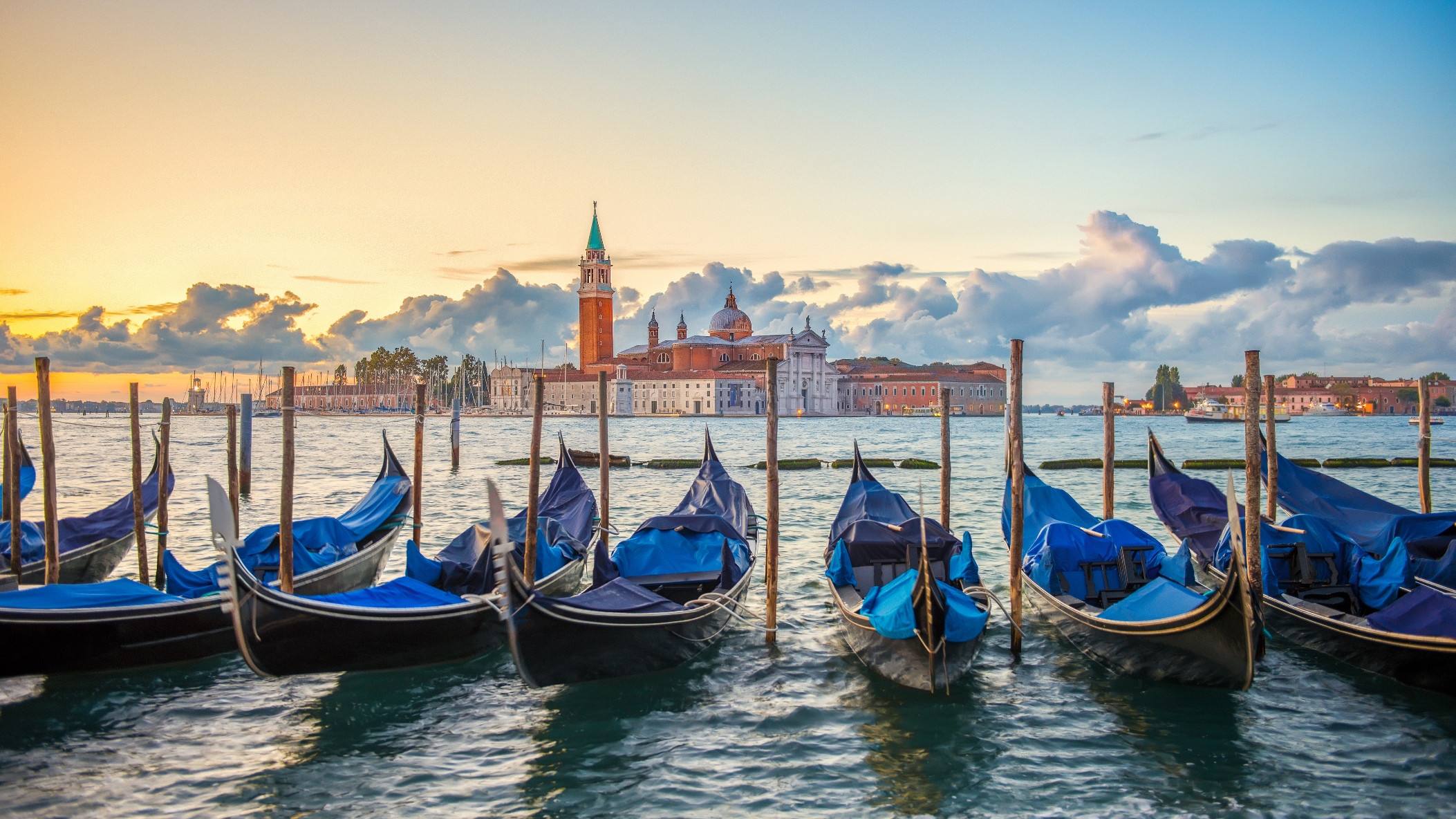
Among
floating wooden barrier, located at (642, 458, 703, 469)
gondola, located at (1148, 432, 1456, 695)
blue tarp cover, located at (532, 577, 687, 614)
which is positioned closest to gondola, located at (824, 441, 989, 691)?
blue tarp cover, located at (532, 577, 687, 614)

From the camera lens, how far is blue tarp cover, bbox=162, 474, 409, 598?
4801mm

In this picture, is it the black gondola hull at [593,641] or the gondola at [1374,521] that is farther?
the gondola at [1374,521]

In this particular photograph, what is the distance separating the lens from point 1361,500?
253 inches

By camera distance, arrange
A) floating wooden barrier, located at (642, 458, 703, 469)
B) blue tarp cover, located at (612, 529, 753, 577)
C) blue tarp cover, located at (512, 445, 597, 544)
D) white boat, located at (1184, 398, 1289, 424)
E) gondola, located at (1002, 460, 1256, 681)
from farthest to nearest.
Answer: white boat, located at (1184, 398, 1289, 424) → floating wooden barrier, located at (642, 458, 703, 469) → blue tarp cover, located at (512, 445, 597, 544) → blue tarp cover, located at (612, 529, 753, 577) → gondola, located at (1002, 460, 1256, 681)

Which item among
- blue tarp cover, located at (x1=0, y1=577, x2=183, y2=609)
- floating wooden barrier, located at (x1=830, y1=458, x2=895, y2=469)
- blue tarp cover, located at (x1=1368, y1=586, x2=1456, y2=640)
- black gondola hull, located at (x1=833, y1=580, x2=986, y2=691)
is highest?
blue tarp cover, located at (x1=0, y1=577, x2=183, y2=609)

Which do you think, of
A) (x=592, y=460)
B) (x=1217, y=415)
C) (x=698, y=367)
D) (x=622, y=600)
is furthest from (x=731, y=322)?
(x=622, y=600)

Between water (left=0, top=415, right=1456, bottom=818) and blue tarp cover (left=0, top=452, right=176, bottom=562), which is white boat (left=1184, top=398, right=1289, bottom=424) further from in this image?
blue tarp cover (left=0, top=452, right=176, bottom=562)

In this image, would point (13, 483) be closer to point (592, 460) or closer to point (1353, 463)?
point (592, 460)

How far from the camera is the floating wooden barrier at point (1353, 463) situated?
1759 centimetres

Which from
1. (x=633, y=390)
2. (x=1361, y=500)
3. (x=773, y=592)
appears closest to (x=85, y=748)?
(x=773, y=592)

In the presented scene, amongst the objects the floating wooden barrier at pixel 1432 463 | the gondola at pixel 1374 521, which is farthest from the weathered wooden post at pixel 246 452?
the floating wooden barrier at pixel 1432 463

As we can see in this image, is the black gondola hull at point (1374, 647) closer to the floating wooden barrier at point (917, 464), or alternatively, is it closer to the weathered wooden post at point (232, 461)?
the weathered wooden post at point (232, 461)

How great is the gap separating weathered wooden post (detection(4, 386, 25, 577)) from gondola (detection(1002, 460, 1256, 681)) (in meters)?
5.84

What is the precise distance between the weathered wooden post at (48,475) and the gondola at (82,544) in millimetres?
449
